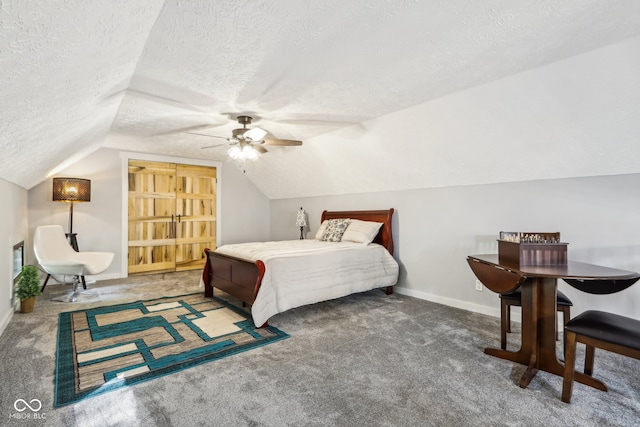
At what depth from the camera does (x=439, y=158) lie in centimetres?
340

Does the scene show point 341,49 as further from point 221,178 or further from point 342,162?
point 221,178

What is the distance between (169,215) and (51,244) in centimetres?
174

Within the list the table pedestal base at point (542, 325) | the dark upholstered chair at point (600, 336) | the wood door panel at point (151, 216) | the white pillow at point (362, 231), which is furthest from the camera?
the wood door panel at point (151, 216)

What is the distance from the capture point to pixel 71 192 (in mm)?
4152

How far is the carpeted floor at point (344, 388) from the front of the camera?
1.62m

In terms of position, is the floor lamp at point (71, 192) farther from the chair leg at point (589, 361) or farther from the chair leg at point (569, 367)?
the chair leg at point (589, 361)

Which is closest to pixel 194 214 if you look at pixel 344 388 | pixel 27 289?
pixel 27 289

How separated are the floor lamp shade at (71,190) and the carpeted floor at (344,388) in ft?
6.04

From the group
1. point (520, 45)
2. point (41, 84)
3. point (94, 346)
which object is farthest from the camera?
point (94, 346)

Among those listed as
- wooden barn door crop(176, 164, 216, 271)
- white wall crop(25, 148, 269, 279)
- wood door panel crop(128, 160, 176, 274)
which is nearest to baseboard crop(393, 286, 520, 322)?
wooden barn door crop(176, 164, 216, 271)

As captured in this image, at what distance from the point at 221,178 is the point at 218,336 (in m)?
3.94

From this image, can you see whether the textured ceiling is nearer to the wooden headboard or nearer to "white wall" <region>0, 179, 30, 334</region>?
"white wall" <region>0, 179, 30, 334</region>

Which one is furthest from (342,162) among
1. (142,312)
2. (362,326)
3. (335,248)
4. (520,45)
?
(142,312)

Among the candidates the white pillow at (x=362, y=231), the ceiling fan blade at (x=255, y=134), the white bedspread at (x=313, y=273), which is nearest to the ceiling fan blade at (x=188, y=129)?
Result: the ceiling fan blade at (x=255, y=134)
